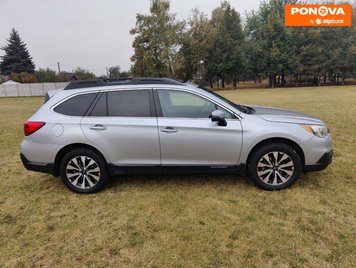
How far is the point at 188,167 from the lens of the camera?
3658 millimetres

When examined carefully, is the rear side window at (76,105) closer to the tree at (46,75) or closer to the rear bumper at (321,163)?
the rear bumper at (321,163)

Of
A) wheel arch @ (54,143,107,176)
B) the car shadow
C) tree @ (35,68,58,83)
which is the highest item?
tree @ (35,68,58,83)

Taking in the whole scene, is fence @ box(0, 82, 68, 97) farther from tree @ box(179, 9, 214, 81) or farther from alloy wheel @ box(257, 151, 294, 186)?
alloy wheel @ box(257, 151, 294, 186)

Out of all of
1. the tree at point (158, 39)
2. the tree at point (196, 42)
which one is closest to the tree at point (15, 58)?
the tree at point (158, 39)

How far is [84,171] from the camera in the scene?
3.74m

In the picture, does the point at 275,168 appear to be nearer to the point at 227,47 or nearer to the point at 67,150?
the point at 67,150

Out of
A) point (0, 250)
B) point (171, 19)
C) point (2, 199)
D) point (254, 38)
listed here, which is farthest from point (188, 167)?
→ point (254, 38)

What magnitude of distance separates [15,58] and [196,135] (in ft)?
192

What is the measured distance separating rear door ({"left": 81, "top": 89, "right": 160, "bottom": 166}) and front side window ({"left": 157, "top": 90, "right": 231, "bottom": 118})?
191 millimetres

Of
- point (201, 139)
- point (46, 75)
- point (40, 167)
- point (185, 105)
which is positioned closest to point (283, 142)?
point (201, 139)

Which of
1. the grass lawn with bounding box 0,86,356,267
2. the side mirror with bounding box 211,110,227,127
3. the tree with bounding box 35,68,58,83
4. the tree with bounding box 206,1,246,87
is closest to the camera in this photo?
the grass lawn with bounding box 0,86,356,267

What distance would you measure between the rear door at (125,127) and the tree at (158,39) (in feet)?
122

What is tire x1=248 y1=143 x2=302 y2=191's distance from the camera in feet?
11.7

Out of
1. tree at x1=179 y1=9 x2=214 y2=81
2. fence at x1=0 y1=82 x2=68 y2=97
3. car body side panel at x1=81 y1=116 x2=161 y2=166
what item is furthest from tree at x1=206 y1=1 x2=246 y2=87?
car body side panel at x1=81 y1=116 x2=161 y2=166
